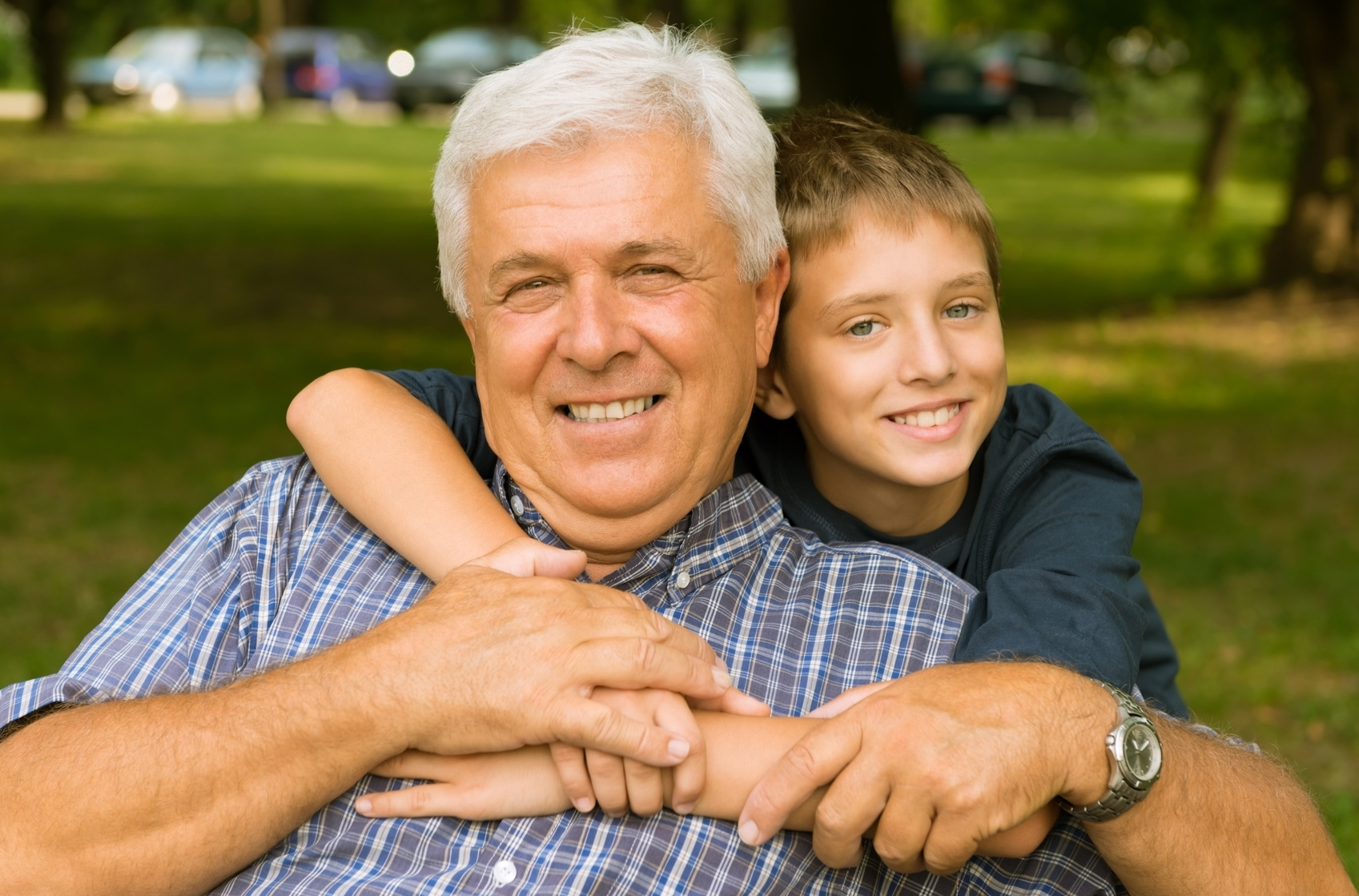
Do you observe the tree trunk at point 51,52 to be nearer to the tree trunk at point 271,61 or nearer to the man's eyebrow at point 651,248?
the tree trunk at point 271,61

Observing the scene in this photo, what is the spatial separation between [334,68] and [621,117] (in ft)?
116

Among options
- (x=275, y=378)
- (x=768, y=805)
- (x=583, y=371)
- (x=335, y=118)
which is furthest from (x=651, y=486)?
(x=335, y=118)

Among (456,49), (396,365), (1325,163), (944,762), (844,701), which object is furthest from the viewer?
(456,49)

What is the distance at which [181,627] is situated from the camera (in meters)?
2.63

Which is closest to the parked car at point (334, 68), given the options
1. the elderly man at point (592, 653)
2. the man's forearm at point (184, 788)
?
the elderly man at point (592, 653)

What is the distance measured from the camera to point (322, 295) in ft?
41.9

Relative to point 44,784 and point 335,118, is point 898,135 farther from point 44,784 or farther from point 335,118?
point 335,118

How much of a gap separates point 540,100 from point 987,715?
3.88ft

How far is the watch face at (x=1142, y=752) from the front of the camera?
7.06 feet

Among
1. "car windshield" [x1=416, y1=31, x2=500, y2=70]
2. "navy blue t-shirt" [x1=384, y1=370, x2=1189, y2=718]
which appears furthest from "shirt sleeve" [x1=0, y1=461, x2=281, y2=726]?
"car windshield" [x1=416, y1=31, x2=500, y2=70]

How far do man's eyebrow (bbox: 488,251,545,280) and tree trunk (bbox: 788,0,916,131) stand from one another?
843cm

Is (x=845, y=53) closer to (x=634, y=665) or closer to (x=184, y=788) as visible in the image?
(x=634, y=665)

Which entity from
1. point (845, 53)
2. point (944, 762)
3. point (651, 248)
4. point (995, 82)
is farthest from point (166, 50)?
point (944, 762)

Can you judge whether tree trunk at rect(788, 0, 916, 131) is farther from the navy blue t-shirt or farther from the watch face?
the watch face
